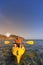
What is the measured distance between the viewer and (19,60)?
67.8ft

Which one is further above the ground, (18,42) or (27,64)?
(18,42)

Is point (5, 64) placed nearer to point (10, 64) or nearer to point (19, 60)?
point (10, 64)

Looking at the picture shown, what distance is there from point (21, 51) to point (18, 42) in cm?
367

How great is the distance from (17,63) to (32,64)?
2019mm

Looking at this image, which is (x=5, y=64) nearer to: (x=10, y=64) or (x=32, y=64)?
(x=10, y=64)

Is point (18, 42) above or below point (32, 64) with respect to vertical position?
above

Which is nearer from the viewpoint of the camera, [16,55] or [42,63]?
[42,63]

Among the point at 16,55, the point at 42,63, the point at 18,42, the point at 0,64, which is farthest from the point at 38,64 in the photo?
the point at 18,42

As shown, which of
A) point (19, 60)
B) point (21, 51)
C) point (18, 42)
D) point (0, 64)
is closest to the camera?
point (0, 64)

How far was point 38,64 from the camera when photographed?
63.5 feet

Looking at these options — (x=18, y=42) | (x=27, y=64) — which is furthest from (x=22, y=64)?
(x=18, y=42)

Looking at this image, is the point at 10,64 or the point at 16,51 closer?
the point at 10,64

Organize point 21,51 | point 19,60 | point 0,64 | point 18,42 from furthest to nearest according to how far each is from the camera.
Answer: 1. point 18,42
2. point 21,51
3. point 19,60
4. point 0,64

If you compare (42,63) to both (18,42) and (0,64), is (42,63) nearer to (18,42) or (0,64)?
(0,64)
